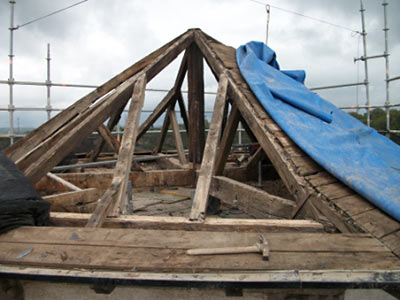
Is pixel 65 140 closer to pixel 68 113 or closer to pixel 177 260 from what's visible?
pixel 68 113

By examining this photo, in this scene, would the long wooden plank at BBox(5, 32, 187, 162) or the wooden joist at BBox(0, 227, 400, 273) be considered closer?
the wooden joist at BBox(0, 227, 400, 273)

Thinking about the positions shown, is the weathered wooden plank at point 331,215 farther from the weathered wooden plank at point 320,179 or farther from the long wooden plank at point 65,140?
the long wooden plank at point 65,140

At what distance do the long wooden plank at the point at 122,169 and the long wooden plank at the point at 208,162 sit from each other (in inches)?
24.4

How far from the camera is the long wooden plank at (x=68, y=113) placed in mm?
3244

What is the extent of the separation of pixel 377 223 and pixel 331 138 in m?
1.11

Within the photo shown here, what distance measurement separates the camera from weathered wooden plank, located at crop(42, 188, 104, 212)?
9.64 feet

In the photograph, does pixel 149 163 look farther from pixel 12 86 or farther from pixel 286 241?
pixel 286 241

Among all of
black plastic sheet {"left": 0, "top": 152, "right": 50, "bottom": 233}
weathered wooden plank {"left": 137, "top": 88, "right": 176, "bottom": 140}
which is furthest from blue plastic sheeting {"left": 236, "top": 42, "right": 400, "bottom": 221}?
black plastic sheet {"left": 0, "top": 152, "right": 50, "bottom": 233}

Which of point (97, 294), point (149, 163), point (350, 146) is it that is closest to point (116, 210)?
point (97, 294)

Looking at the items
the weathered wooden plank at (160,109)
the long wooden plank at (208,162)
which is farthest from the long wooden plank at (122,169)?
the weathered wooden plank at (160,109)

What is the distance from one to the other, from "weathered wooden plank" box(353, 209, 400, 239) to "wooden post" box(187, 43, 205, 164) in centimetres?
331

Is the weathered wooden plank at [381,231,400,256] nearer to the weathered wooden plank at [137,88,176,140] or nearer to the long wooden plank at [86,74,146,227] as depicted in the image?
the long wooden plank at [86,74,146,227]

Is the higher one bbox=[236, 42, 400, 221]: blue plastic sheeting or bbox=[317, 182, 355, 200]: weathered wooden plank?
bbox=[236, 42, 400, 221]: blue plastic sheeting

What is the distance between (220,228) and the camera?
6.63ft
